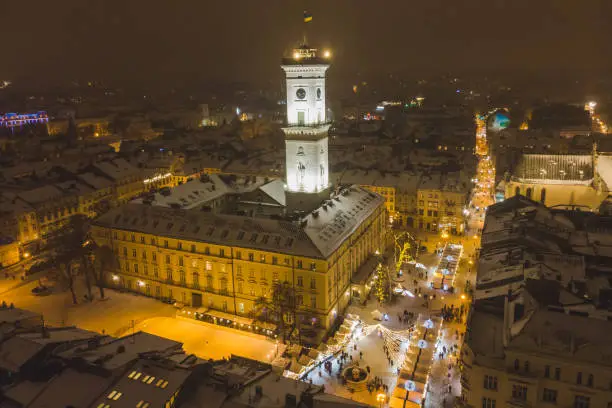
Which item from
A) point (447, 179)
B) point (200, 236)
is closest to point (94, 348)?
point (200, 236)

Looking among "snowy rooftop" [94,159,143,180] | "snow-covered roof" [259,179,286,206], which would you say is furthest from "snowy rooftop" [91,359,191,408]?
"snowy rooftop" [94,159,143,180]

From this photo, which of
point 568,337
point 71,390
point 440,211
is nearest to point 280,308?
point 71,390

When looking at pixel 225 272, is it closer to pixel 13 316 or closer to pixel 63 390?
pixel 13 316

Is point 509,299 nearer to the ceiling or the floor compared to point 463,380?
nearer to the ceiling

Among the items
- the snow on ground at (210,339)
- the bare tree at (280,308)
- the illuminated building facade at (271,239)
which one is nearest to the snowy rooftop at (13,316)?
the snow on ground at (210,339)

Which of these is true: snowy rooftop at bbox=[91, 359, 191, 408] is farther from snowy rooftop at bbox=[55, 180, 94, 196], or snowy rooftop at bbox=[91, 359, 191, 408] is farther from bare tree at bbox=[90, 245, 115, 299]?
snowy rooftop at bbox=[55, 180, 94, 196]

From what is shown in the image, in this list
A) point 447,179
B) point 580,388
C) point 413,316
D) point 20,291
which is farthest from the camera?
point 447,179

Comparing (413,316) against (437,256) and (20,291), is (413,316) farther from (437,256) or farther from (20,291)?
(20,291)
